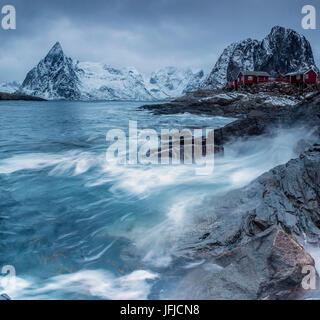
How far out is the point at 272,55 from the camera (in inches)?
3403

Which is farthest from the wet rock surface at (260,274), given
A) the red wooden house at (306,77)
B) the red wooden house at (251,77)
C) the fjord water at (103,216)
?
the red wooden house at (251,77)

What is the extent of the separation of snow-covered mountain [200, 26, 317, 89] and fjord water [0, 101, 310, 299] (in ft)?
220

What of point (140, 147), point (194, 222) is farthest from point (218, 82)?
point (194, 222)

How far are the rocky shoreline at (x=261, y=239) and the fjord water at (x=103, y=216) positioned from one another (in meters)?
0.31

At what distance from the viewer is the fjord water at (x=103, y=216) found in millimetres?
3357

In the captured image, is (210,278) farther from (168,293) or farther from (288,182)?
(288,182)

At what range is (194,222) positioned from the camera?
4477mm

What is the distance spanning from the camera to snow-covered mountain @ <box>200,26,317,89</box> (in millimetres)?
80875

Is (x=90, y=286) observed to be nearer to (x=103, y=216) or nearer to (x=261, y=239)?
(x=103, y=216)

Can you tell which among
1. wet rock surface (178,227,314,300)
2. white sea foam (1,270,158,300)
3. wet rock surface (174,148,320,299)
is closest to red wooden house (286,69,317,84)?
wet rock surface (174,148,320,299)

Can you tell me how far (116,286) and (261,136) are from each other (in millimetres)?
7422

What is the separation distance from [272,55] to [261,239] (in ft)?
323
